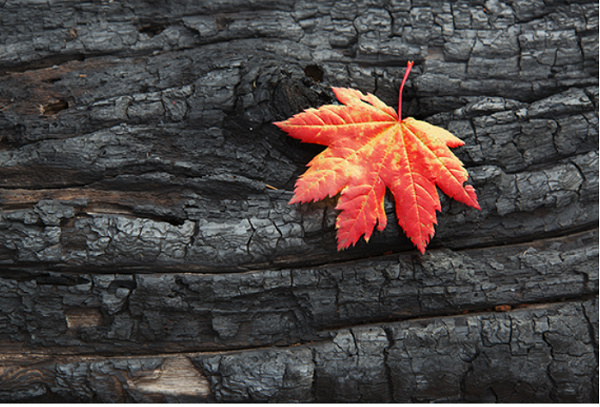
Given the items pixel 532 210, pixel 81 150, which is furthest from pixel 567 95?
pixel 81 150

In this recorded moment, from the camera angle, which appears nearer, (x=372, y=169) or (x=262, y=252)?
(x=372, y=169)

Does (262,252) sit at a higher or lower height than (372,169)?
lower

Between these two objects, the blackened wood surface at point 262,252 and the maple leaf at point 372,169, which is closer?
the maple leaf at point 372,169

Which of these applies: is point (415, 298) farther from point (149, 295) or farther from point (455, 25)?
point (455, 25)

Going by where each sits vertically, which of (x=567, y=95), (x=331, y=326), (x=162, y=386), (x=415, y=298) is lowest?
(x=162, y=386)

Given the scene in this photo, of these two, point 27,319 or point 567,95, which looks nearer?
point 27,319
